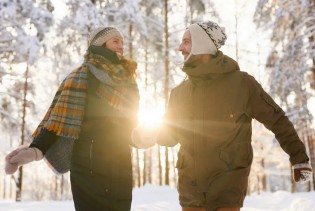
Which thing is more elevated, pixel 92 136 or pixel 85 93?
pixel 85 93

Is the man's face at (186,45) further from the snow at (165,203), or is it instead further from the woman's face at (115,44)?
the snow at (165,203)

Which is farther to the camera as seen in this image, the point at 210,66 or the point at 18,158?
the point at 210,66

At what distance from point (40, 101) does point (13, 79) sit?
13.6m

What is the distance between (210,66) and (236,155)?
2.27ft

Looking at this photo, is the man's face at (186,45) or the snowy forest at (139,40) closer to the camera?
the man's face at (186,45)

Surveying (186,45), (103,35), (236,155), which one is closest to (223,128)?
(236,155)

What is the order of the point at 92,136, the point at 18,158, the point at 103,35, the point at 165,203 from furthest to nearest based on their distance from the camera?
1. the point at 165,203
2. the point at 103,35
3. the point at 92,136
4. the point at 18,158

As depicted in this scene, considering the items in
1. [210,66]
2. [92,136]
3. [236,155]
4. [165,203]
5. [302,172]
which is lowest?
[165,203]

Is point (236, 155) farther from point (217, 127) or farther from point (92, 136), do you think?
point (92, 136)

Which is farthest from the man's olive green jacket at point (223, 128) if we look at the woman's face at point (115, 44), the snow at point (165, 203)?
the snow at point (165, 203)

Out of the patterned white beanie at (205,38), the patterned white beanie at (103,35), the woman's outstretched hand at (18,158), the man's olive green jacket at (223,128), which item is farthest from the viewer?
the patterned white beanie at (103,35)

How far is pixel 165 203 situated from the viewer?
440 inches

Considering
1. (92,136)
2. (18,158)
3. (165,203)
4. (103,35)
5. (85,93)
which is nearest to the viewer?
(18,158)

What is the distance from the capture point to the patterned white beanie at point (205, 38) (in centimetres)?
343
